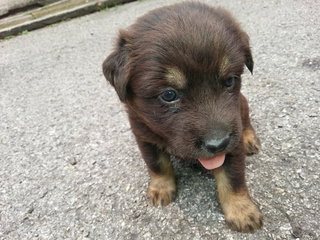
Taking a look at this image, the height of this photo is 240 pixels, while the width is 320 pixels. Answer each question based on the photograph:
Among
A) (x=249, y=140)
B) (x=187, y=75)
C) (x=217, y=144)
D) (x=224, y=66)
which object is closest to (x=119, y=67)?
(x=187, y=75)

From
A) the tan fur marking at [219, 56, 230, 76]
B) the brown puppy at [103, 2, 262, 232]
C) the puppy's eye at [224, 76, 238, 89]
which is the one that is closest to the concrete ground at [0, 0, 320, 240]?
the brown puppy at [103, 2, 262, 232]

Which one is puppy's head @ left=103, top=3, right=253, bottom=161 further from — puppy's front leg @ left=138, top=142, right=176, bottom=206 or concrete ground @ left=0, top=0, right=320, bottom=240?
concrete ground @ left=0, top=0, right=320, bottom=240

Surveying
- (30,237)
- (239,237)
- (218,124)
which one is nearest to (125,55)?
(218,124)

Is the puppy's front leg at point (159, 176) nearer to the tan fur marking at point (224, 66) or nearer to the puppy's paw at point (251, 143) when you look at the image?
the puppy's paw at point (251, 143)

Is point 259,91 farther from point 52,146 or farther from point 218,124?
point 52,146

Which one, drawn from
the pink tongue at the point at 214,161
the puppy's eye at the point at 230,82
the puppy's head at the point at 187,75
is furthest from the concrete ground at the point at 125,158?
the puppy's eye at the point at 230,82
